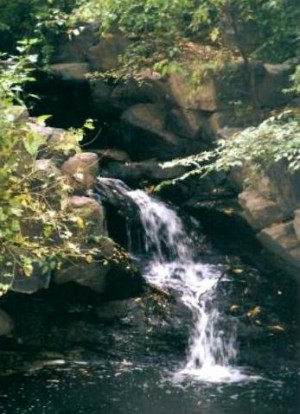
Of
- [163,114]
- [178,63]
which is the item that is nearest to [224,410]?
[178,63]

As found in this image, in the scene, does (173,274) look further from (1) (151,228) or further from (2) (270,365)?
(2) (270,365)

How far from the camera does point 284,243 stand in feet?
35.8

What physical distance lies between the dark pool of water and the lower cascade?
49 centimetres

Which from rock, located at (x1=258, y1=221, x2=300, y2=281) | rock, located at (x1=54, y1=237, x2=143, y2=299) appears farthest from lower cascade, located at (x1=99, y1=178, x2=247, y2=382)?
rock, located at (x1=258, y1=221, x2=300, y2=281)

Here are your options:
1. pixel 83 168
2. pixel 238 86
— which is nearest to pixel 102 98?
pixel 238 86

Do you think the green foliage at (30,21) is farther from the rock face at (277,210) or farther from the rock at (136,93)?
the rock face at (277,210)

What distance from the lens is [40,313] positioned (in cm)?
1089

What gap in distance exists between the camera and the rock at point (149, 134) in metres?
Result: 14.3

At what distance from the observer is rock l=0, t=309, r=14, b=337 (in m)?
10.1

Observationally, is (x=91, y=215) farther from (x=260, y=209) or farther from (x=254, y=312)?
(x=254, y=312)

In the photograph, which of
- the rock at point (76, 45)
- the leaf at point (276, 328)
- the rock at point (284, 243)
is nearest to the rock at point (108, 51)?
the rock at point (76, 45)

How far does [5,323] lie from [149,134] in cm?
612

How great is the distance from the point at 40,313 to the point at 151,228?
299 cm

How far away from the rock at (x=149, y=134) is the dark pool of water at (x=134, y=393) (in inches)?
234
